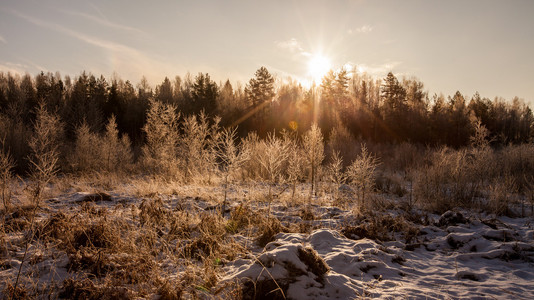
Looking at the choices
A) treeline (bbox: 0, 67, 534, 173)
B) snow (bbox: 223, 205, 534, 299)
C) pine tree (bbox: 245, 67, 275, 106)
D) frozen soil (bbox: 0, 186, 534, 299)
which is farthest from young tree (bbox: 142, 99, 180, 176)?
pine tree (bbox: 245, 67, 275, 106)

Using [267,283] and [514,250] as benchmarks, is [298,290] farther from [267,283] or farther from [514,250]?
[514,250]

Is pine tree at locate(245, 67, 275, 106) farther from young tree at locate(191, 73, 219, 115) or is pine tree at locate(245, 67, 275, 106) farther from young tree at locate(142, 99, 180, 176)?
young tree at locate(142, 99, 180, 176)

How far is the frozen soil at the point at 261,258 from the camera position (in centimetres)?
298

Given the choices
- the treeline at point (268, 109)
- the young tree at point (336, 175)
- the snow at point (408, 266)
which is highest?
the treeline at point (268, 109)

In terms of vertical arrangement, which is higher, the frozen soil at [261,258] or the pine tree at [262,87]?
the pine tree at [262,87]

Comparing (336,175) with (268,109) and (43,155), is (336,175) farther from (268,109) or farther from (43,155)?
(268,109)

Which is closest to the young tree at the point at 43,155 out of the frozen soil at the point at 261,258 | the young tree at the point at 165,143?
the frozen soil at the point at 261,258

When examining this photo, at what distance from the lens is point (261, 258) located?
10.8ft

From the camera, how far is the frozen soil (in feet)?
9.79

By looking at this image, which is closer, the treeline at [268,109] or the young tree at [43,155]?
the young tree at [43,155]

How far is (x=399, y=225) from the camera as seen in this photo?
5.69m

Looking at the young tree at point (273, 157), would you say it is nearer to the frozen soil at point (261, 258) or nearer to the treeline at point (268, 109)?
the frozen soil at point (261, 258)

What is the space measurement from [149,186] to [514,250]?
931 centimetres

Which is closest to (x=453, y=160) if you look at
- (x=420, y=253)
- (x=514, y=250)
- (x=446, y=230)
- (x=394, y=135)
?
(x=446, y=230)
